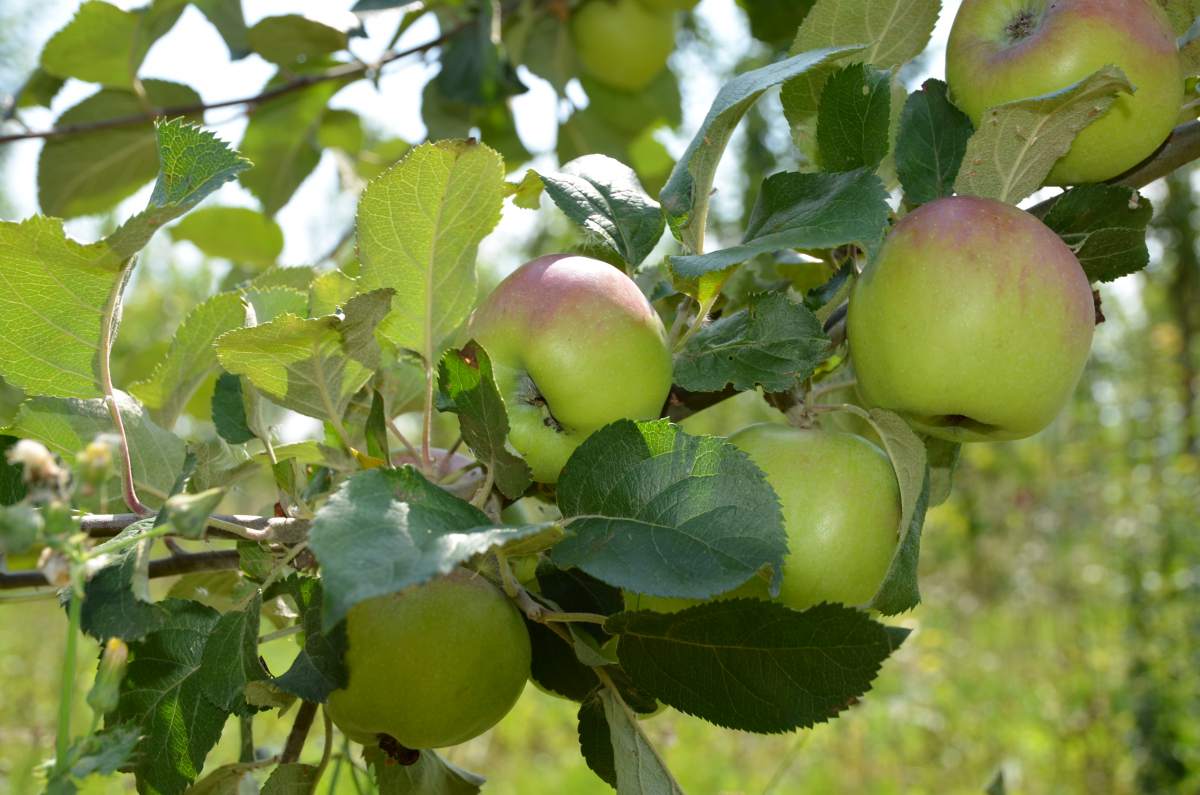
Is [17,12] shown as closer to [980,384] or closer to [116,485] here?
[116,485]

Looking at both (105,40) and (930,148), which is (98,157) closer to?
(105,40)

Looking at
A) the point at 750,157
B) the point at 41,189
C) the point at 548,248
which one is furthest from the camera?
the point at 750,157

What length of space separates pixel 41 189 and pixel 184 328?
0.75m

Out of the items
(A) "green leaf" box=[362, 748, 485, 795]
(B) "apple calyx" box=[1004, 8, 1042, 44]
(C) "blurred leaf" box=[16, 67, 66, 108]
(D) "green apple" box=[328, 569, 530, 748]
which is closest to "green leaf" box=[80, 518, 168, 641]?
(D) "green apple" box=[328, 569, 530, 748]

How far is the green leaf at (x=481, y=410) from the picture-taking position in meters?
0.49

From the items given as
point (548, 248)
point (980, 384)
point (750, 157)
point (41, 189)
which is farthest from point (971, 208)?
point (750, 157)

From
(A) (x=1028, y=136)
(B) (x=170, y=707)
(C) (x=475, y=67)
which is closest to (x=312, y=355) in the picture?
(B) (x=170, y=707)

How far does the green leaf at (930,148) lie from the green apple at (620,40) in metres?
0.90

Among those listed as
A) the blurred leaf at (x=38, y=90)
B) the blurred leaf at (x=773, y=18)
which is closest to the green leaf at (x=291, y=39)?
the blurred leaf at (x=38, y=90)

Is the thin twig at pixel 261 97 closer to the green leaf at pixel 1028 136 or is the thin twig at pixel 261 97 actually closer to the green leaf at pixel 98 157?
the green leaf at pixel 98 157

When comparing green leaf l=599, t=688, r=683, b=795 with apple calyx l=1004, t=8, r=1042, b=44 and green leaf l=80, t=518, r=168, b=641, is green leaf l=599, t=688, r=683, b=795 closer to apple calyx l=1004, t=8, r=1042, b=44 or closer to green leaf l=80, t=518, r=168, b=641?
green leaf l=80, t=518, r=168, b=641

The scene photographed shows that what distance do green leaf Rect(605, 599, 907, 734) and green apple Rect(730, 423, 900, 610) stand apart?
0.08m

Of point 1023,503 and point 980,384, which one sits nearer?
point 980,384

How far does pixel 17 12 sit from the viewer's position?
9.76 ft
